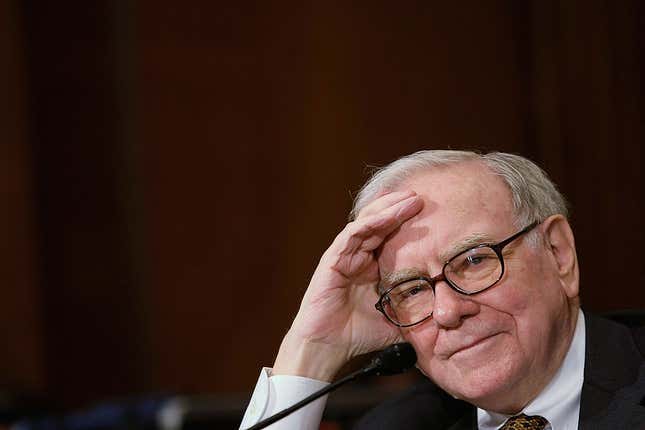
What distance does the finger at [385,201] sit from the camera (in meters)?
2.10

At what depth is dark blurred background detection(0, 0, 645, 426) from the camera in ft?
14.6

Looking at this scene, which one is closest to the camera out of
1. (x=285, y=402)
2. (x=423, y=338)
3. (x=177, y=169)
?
(x=423, y=338)

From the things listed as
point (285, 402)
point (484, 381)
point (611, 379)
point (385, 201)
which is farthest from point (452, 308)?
point (285, 402)

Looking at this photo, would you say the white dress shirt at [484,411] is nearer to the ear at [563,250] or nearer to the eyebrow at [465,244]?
the ear at [563,250]

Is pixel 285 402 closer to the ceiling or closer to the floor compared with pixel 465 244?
closer to the floor

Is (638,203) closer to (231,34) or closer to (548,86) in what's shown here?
(548,86)

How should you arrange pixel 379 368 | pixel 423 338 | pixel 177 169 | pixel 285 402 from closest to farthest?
pixel 379 368
pixel 423 338
pixel 285 402
pixel 177 169

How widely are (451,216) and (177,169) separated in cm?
285

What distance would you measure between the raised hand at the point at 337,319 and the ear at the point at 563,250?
15.6 inches

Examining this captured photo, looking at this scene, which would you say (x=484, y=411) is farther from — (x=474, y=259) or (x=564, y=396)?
(x=474, y=259)

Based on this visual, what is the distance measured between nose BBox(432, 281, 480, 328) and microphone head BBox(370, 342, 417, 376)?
0.09 metres

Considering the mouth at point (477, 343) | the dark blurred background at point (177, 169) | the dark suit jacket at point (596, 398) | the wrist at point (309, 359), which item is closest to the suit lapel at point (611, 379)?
the dark suit jacket at point (596, 398)

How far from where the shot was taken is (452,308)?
1.98 metres

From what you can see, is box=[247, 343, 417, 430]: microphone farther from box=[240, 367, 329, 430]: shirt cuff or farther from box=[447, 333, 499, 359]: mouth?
box=[240, 367, 329, 430]: shirt cuff
